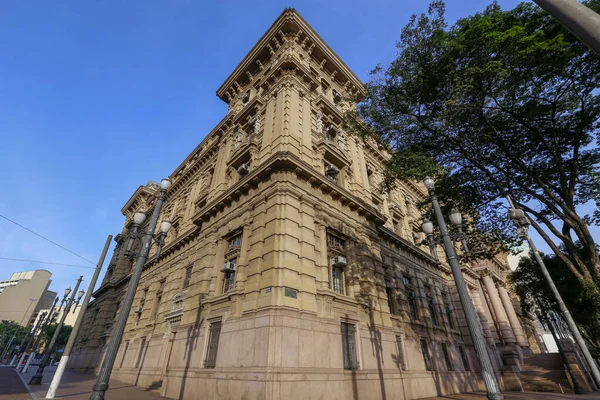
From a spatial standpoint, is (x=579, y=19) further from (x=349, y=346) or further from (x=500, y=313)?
(x=500, y=313)

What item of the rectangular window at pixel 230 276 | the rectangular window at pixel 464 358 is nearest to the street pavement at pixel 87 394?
the rectangular window at pixel 464 358

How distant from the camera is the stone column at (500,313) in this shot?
26891 millimetres

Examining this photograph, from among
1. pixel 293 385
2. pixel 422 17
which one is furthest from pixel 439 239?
pixel 422 17

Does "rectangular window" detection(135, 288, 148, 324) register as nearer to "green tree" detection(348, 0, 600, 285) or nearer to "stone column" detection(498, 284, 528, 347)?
"green tree" detection(348, 0, 600, 285)

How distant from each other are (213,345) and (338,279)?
6331 millimetres

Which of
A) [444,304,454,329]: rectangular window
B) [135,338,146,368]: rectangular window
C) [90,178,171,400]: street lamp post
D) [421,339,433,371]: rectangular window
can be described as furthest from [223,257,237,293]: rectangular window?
[444,304,454,329]: rectangular window

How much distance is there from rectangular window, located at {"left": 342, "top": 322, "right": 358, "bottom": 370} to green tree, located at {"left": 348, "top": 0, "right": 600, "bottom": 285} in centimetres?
774

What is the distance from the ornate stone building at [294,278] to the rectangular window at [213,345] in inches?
2.4

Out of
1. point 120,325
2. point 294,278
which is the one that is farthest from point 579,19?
point 120,325

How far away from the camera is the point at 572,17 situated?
338 cm

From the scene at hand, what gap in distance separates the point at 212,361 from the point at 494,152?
15.9m

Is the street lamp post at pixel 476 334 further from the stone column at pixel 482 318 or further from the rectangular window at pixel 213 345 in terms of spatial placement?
the stone column at pixel 482 318

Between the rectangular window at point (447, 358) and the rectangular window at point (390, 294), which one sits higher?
the rectangular window at point (390, 294)

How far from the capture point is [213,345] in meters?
11.9
